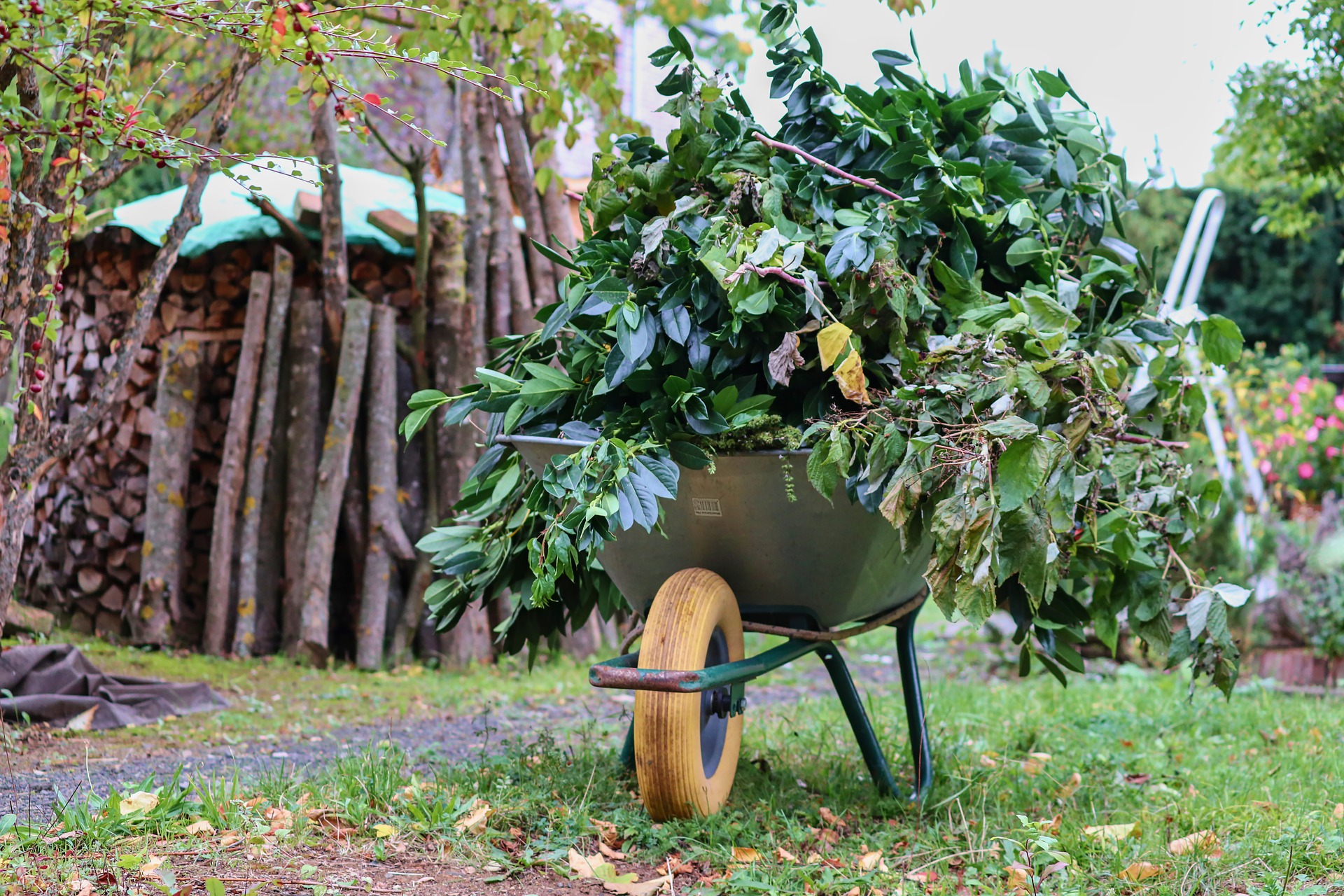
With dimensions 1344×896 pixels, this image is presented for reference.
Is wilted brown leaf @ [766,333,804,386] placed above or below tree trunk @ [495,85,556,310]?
below

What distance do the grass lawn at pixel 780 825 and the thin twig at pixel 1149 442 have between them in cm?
73

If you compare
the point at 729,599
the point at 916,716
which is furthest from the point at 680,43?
the point at 916,716

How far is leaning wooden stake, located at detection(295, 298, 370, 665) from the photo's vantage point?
4074mm

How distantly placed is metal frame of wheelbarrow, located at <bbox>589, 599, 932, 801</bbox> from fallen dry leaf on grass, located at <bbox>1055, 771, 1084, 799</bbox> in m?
0.33

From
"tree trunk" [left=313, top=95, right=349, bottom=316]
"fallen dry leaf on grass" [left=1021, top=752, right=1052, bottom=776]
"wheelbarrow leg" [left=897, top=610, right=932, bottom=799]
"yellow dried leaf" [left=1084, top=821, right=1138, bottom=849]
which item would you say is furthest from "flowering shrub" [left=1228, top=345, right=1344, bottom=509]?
"tree trunk" [left=313, top=95, right=349, bottom=316]

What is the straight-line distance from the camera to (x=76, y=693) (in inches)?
120

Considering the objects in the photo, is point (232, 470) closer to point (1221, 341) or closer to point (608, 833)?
point (608, 833)

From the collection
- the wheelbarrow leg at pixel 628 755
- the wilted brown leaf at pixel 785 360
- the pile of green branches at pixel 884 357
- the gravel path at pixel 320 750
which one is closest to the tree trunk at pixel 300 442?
the gravel path at pixel 320 750

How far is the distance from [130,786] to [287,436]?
2352mm

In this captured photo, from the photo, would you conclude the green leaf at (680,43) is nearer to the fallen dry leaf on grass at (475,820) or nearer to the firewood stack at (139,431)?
the fallen dry leaf on grass at (475,820)

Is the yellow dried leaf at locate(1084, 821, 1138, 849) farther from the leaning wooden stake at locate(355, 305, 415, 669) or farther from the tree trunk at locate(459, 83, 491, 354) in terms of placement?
the tree trunk at locate(459, 83, 491, 354)

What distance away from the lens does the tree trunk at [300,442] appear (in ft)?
13.7

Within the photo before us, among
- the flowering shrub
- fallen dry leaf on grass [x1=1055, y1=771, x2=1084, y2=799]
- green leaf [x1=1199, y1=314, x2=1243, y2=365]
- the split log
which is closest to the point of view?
green leaf [x1=1199, y1=314, x2=1243, y2=365]

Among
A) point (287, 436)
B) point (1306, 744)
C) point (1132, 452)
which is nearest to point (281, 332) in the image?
point (287, 436)
